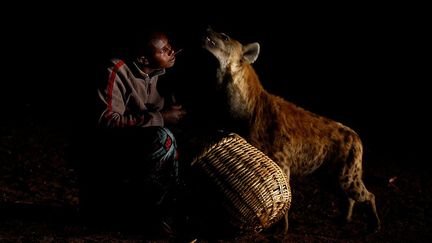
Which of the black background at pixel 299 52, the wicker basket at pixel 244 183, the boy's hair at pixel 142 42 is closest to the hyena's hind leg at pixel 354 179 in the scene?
the wicker basket at pixel 244 183

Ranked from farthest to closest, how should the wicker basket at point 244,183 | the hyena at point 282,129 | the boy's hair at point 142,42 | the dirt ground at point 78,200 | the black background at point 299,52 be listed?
the black background at point 299,52
the hyena at point 282,129
the dirt ground at point 78,200
the boy's hair at point 142,42
the wicker basket at point 244,183

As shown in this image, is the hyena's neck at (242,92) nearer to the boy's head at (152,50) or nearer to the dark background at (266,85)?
the dark background at (266,85)

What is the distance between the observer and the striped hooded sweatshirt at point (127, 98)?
2510 millimetres

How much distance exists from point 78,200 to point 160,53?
49.1 inches

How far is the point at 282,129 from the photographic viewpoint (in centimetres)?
331

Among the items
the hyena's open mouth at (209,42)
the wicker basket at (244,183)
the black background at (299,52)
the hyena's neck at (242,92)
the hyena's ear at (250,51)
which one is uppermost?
the hyena's open mouth at (209,42)

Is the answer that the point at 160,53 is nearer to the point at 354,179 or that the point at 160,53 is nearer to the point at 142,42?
the point at 142,42

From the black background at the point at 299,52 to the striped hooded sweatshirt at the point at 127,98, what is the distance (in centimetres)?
312

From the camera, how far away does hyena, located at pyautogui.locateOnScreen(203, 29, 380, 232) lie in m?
3.21

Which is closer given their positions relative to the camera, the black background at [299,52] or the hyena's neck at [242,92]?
the hyena's neck at [242,92]

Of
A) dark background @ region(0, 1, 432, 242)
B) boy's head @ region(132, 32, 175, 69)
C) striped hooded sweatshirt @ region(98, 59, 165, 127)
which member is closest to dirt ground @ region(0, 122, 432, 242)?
dark background @ region(0, 1, 432, 242)

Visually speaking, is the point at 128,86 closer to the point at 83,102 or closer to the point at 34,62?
the point at 83,102

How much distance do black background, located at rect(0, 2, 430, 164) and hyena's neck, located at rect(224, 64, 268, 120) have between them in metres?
2.81

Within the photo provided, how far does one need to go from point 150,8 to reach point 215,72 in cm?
684
